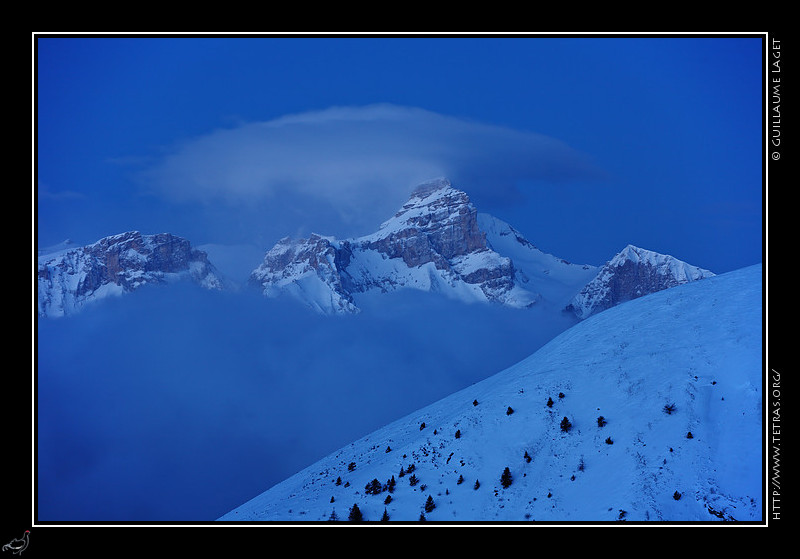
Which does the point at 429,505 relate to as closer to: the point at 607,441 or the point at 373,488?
the point at 373,488

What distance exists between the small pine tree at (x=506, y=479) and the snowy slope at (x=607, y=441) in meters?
0.20

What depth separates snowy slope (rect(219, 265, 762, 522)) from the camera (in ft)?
89.2

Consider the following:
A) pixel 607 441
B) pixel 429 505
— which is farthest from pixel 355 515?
pixel 607 441

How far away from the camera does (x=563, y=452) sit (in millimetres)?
30625

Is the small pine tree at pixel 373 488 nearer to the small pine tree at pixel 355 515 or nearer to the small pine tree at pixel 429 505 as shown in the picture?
the small pine tree at pixel 355 515

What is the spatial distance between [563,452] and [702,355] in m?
9.93

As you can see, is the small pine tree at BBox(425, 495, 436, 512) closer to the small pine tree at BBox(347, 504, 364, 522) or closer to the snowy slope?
the snowy slope
